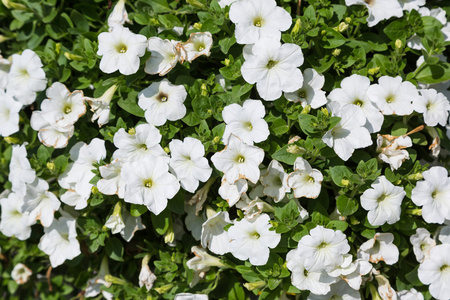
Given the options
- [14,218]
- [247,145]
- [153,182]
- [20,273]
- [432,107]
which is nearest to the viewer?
[247,145]

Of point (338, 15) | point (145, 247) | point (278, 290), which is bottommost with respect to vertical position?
point (145, 247)

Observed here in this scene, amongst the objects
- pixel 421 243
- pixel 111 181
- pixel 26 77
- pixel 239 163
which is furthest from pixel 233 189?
pixel 26 77

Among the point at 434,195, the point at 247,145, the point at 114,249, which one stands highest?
the point at 247,145

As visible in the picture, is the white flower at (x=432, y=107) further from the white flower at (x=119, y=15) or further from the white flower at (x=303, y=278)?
the white flower at (x=119, y=15)

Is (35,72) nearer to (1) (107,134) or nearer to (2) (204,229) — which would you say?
(1) (107,134)

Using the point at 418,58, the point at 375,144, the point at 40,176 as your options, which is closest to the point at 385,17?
the point at 418,58

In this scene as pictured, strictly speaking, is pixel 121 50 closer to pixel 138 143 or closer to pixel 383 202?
pixel 138 143
